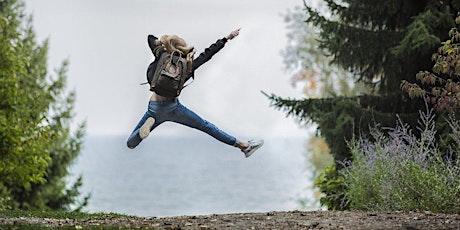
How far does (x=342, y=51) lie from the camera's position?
40.8ft

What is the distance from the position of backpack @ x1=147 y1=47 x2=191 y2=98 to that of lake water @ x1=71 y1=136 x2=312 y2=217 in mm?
17869

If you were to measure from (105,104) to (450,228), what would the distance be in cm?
4593

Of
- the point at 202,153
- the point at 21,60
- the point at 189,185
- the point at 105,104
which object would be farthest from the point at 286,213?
the point at 202,153

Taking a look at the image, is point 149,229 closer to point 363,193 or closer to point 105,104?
point 363,193

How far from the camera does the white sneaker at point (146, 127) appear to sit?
25.3 feet

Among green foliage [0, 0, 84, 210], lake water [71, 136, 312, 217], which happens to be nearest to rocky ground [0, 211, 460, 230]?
green foliage [0, 0, 84, 210]

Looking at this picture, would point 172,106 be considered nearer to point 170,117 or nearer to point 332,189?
point 170,117

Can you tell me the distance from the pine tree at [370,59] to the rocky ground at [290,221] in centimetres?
399

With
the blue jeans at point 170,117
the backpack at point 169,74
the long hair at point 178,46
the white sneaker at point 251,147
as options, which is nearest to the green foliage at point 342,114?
the white sneaker at point 251,147

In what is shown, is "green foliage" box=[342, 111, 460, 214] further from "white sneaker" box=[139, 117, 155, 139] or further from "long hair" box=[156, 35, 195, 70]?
"white sneaker" box=[139, 117, 155, 139]

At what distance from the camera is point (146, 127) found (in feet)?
25.5

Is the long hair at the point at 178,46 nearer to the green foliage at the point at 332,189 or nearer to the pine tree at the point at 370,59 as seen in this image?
the pine tree at the point at 370,59

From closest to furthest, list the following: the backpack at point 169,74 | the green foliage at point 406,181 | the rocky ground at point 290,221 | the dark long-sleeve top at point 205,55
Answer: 1. the rocky ground at point 290,221
2. the backpack at point 169,74
3. the dark long-sleeve top at point 205,55
4. the green foliage at point 406,181

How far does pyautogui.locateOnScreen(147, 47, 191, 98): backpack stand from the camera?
7703 mm
